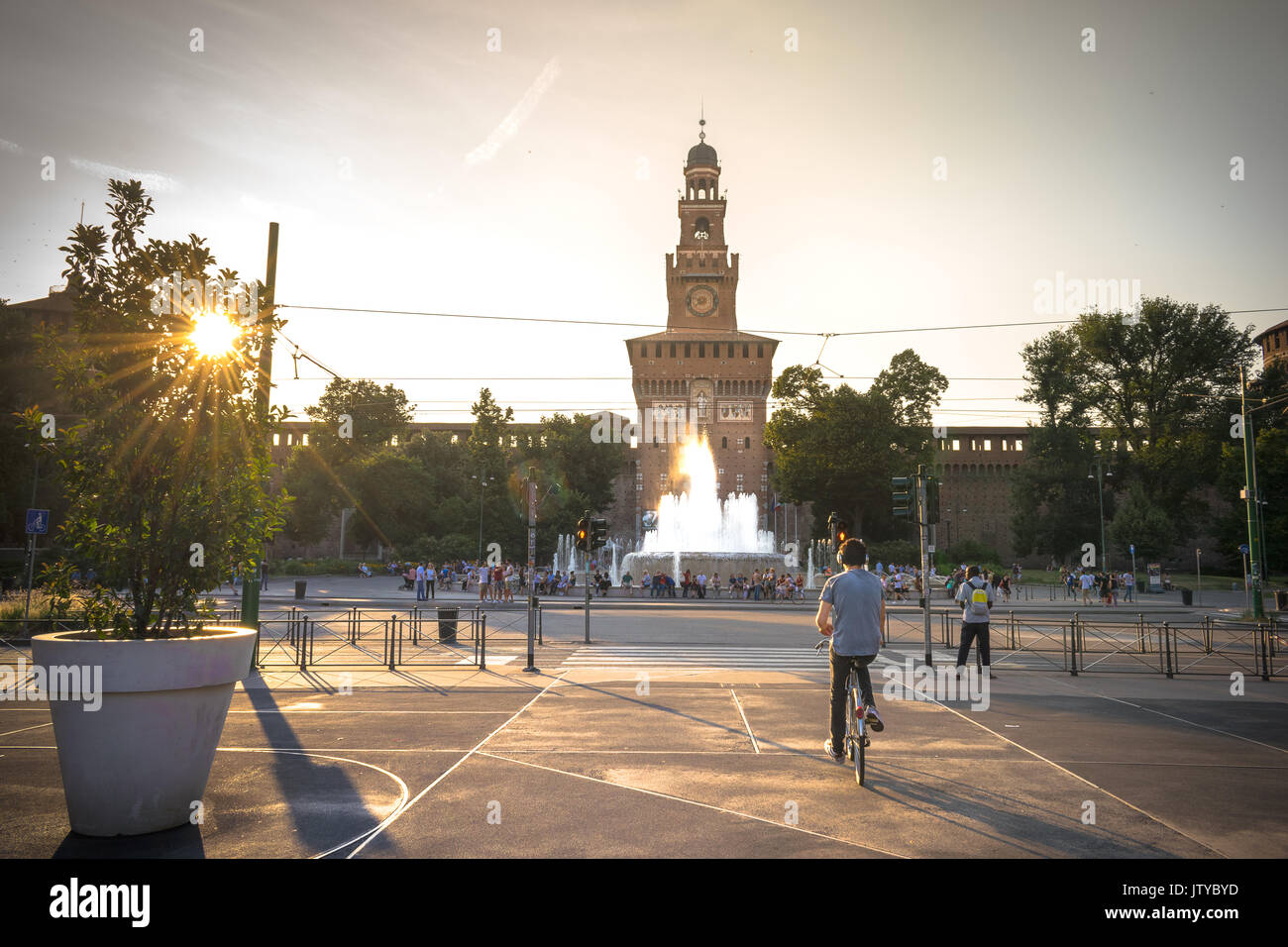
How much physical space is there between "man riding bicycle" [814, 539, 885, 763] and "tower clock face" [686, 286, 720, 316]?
68982 millimetres

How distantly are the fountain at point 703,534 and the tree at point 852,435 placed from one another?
5.59m

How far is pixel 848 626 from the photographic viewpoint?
6.46 meters

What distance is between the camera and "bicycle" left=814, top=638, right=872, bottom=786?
5.91 metres

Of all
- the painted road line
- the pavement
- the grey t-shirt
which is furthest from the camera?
the painted road line

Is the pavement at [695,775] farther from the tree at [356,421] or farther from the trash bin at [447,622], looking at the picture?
the tree at [356,421]

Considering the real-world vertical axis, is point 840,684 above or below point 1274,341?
below

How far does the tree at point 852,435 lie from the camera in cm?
5738

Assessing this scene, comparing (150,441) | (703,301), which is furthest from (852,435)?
(150,441)

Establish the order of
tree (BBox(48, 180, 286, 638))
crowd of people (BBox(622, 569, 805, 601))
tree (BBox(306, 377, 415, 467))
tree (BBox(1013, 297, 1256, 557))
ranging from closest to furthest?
tree (BBox(48, 180, 286, 638))
crowd of people (BBox(622, 569, 805, 601))
tree (BBox(1013, 297, 1256, 557))
tree (BBox(306, 377, 415, 467))

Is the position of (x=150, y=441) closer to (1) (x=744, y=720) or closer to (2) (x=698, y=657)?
(1) (x=744, y=720)

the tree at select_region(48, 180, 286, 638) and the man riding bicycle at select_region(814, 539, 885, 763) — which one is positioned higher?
the tree at select_region(48, 180, 286, 638)

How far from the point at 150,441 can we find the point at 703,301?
2789 inches

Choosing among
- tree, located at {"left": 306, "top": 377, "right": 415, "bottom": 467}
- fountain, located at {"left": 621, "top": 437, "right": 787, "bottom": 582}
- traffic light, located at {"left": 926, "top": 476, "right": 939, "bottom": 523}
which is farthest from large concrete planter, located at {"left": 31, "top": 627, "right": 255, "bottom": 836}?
tree, located at {"left": 306, "top": 377, "right": 415, "bottom": 467}

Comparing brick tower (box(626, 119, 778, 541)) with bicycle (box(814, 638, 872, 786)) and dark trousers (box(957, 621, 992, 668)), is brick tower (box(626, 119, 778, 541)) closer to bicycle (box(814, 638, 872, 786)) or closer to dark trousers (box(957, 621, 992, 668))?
dark trousers (box(957, 621, 992, 668))
